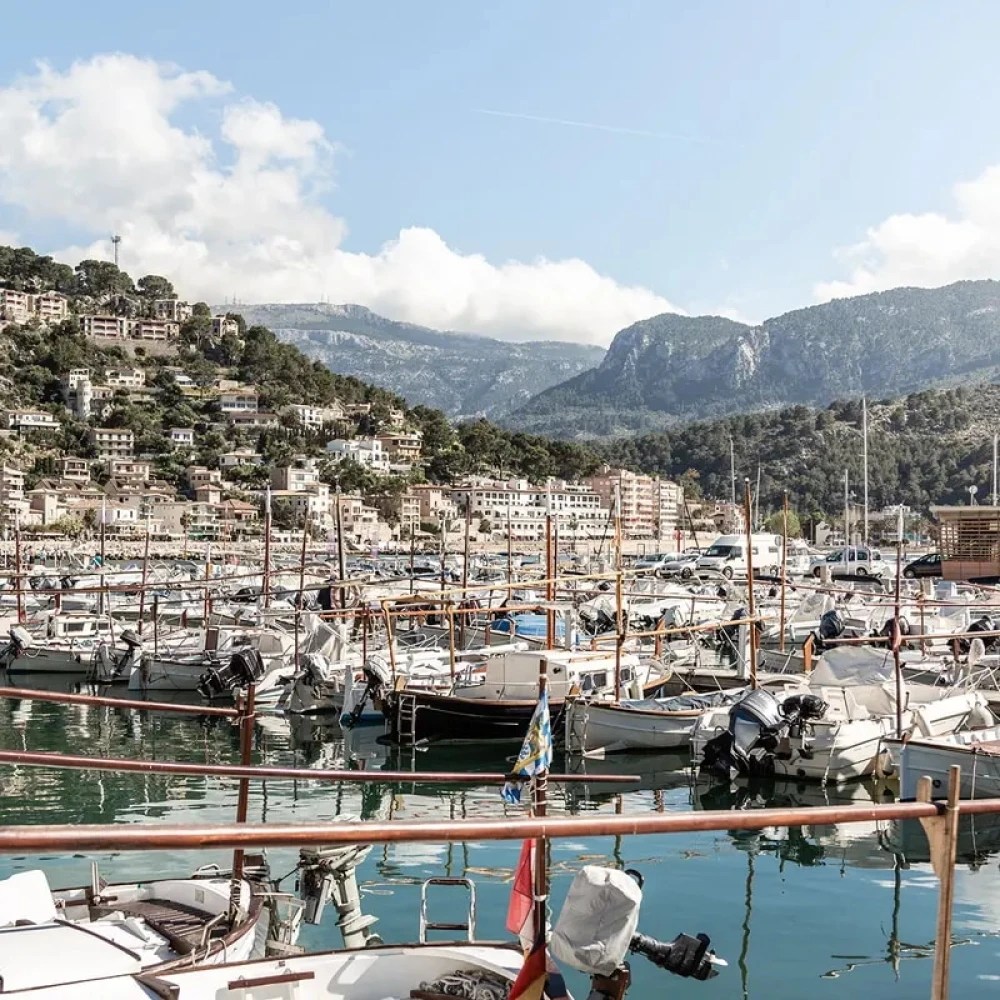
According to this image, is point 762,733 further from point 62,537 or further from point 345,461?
point 345,461

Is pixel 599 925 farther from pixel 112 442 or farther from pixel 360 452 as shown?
pixel 360 452

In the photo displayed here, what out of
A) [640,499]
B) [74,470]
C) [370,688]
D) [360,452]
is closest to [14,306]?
[74,470]

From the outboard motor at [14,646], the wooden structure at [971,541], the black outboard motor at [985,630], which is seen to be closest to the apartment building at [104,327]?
the wooden structure at [971,541]

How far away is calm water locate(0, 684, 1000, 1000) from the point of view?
11828 mm

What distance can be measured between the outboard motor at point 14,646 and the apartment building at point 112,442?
407ft

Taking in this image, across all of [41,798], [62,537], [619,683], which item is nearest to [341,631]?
[619,683]

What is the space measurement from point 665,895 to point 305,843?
11225mm

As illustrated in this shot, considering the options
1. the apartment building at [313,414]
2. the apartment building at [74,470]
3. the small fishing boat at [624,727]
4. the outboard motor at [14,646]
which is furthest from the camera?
the apartment building at [313,414]

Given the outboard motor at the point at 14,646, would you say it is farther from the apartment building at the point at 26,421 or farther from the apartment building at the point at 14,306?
the apartment building at the point at 14,306

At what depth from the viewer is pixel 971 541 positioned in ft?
187

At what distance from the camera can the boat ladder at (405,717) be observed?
25.5 metres

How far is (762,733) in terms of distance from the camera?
2034 cm

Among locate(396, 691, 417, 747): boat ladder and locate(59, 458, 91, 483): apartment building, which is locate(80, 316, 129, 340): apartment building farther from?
locate(396, 691, 417, 747): boat ladder

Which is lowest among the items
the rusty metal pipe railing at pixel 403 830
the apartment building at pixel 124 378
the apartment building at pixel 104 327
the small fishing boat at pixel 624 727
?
the small fishing boat at pixel 624 727
